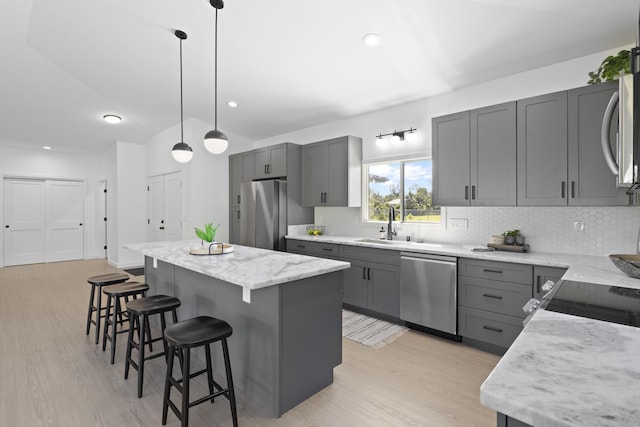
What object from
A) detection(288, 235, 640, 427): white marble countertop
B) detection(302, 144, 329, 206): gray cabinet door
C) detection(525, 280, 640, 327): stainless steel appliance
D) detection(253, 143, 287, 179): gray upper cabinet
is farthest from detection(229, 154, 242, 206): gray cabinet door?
detection(288, 235, 640, 427): white marble countertop

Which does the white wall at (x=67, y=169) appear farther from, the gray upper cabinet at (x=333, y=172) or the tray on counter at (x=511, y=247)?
the tray on counter at (x=511, y=247)

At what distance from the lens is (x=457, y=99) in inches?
144

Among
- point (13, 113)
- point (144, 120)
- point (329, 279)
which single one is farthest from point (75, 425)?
point (13, 113)

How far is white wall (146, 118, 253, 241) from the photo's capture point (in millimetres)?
5605

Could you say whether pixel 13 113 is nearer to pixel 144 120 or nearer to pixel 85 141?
pixel 85 141

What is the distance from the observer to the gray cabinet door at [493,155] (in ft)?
9.66

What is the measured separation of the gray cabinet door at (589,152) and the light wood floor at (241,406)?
5.36 feet

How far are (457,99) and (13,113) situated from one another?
731cm

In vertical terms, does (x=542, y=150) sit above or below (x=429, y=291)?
above

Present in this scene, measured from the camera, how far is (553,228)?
3.02 meters

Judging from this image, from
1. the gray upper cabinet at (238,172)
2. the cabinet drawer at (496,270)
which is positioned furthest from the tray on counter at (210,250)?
the gray upper cabinet at (238,172)

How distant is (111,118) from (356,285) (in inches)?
221

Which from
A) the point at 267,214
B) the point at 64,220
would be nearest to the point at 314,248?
the point at 267,214

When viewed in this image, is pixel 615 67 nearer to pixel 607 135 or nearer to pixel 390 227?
pixel 607 135
